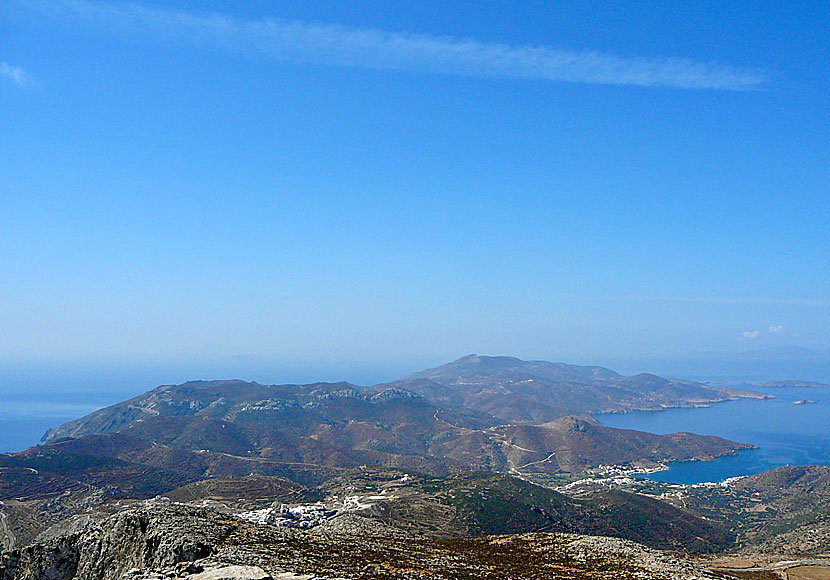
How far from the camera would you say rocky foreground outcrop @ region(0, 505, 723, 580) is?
2795cm

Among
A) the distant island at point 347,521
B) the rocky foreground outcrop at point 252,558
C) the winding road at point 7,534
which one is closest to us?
the rocky foreground outcrop at point 252,558

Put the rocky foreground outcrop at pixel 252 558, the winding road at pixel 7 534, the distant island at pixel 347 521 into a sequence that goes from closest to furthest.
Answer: the rocky foreground outcrop at pixel 252 558, the distant island at pixel 347 521, the winding road at pixel 7 534

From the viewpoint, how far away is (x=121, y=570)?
31547 millimetres

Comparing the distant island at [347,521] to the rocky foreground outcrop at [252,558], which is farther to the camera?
the distant island at [347,521]

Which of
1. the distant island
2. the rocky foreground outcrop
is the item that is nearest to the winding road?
the distant island

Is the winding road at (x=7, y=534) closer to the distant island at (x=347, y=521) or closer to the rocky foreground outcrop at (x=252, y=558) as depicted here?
the distant island at (x=347, y=521)

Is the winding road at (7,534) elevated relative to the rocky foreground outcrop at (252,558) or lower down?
lower down

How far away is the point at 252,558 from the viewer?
92.6 feet

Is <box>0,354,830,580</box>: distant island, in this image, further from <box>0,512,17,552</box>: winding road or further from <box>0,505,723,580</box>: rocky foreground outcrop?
<box>0,512,17,552</box>: winding road

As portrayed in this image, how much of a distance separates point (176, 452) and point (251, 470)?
32427mm

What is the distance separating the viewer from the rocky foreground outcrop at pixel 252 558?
27953 millimetres

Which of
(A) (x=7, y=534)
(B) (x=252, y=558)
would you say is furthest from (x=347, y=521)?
(A) (x=7, y=534)

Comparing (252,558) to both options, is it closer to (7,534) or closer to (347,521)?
(347,521)

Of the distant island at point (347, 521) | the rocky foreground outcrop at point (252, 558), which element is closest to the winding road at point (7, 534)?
the distant island at point (347, 521)
